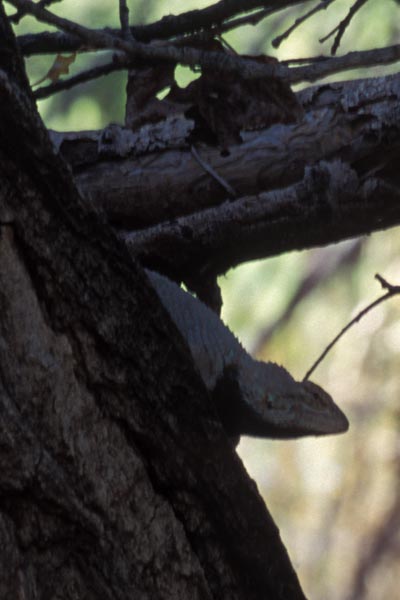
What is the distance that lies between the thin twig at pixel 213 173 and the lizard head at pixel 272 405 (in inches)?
14.2

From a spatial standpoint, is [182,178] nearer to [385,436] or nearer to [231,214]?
[231,214]

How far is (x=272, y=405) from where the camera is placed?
213 cm

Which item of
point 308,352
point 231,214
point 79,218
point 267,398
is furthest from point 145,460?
point 308,352

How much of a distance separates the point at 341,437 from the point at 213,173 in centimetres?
504

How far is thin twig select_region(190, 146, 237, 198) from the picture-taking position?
192cm

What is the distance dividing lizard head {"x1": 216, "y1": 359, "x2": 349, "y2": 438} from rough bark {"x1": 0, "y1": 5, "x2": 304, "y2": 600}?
648 mm

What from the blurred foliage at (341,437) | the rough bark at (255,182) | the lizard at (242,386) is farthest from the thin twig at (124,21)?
the blurred foliage at (341,437)

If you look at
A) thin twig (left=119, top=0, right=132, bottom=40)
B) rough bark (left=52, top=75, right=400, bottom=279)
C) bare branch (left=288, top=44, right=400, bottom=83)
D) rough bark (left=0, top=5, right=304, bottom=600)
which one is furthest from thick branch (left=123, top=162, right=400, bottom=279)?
rough bark (left=0, top=5, right=304, bottom=600)

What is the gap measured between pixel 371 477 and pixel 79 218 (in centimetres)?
584

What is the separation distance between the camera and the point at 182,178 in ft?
6.38

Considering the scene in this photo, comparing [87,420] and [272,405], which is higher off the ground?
[272,405]

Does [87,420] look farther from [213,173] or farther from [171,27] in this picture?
[171,27]

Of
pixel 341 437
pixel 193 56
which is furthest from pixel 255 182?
pixel 341 437

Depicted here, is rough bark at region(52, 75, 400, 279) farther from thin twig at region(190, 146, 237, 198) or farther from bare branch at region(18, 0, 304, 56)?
bare branch at region(18, 0, 304, 56)
